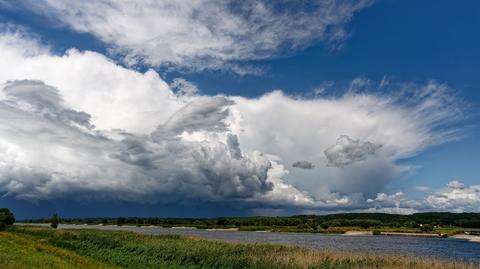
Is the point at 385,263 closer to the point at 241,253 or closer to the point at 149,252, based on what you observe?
the point at 241,253

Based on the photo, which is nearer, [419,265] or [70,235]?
[419,265]

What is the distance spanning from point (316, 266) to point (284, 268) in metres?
2.83

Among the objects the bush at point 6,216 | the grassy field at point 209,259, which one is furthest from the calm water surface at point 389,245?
the bush at point 6,216

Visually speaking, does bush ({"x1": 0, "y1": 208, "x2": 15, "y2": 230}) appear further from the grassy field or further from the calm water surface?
the grassy field

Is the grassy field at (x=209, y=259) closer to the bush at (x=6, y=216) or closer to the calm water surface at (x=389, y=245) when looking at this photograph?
the calm water surface at (x=389, y=245)

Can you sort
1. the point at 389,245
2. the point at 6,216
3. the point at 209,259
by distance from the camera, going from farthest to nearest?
the point at 6,216, the point at 389,245, the point at 209,259

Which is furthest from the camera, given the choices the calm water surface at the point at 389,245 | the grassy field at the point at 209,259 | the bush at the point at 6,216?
the bush at the point at 6,216

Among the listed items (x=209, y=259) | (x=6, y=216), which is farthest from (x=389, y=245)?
(x=6, y=216)

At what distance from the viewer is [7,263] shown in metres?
24.0

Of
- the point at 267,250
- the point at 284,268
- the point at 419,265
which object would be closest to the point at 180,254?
the point at 267,250

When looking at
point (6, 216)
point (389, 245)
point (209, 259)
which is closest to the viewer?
point (209, 259)

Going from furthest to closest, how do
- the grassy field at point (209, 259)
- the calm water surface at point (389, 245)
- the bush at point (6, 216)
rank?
the bush at point (6, 216) → the calm water surface at point (389, 245) → the grassy field at point (209, 259)

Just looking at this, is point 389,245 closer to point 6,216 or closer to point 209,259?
point 209,259

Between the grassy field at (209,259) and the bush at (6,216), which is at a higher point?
the bush at (6,216)
